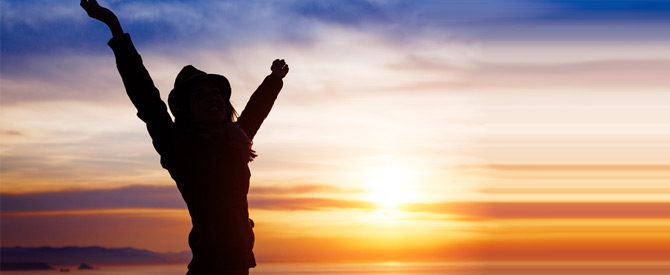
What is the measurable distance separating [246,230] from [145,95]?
1.70 metres

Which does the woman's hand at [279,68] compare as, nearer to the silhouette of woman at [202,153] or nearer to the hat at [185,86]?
the hat at [185,86]

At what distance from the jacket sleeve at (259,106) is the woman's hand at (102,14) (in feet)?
5.36

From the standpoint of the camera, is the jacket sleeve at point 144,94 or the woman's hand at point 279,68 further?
the woman's hand at point 279,68

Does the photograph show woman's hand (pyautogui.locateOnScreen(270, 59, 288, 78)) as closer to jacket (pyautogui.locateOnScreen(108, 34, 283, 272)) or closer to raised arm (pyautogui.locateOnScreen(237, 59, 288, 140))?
raised arm (pyautogui.locateOnScreen(237, 59, 288, 140))

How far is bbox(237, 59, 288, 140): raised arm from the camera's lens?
8.18 metres

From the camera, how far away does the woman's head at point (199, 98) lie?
24.6ft

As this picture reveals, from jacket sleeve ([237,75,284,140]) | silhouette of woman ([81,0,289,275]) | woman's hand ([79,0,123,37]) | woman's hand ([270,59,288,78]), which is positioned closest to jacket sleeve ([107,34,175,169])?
silhouette of woman ([81,0,289,275])

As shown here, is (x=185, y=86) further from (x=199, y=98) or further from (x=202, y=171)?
(x=202, y=171)

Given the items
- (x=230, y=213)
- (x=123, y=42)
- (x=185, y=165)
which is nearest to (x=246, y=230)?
(x=230, y=213)

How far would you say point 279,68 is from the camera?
8664mm

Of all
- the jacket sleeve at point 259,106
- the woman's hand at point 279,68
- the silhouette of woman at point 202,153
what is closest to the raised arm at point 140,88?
the silhouette of woman at point 202,153

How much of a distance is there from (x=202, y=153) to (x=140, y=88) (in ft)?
2.91

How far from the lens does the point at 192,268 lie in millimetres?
7320

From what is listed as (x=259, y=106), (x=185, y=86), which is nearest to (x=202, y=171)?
(x=185, y=86)
